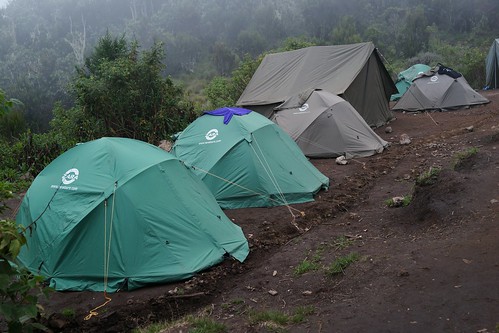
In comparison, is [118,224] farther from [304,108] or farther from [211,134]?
[304,108]

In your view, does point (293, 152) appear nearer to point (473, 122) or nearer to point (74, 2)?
point (473, 122)

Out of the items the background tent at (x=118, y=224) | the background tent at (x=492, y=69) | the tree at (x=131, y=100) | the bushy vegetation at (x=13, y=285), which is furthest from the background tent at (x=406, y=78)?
the bushy vegetation at (x=13, y=285)

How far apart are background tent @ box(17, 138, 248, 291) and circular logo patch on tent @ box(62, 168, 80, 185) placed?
1cm

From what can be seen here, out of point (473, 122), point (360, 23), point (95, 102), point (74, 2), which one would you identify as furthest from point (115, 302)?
point (74, 2)

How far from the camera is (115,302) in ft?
17.0

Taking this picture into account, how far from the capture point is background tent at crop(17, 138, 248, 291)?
555 centimetres

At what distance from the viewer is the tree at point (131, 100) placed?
1328cm

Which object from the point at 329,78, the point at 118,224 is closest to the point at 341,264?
the point at 118,224

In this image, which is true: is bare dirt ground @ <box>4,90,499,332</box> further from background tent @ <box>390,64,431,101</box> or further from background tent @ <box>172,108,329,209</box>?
background tent @ <box>390,64,431,101</box>

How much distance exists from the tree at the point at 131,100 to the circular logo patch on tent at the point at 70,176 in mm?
7327

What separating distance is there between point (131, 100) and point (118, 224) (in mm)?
8351

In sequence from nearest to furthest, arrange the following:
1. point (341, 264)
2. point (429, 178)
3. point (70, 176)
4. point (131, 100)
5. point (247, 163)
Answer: point (341, 264) < point (70, 176) < point (429, 178) < point (247, 163) < point (131, 100)

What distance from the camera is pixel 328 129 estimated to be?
1137 centimetres

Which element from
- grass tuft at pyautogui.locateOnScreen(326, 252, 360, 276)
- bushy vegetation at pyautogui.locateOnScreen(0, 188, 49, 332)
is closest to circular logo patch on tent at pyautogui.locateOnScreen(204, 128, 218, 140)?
grass tuft at pyautogui.locateOnScreen(326, 252, 360, 276)
